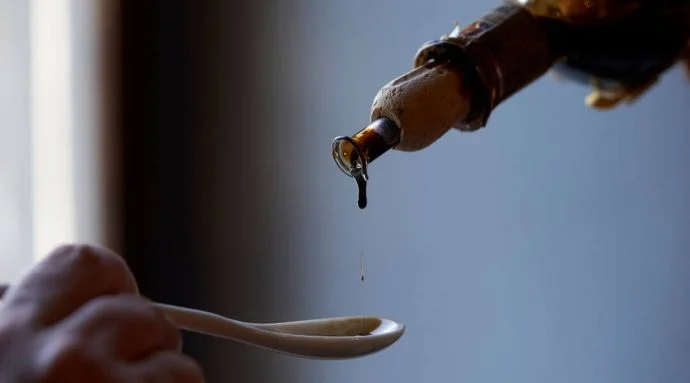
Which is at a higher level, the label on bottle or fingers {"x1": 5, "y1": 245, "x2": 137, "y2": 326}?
the label on bottle

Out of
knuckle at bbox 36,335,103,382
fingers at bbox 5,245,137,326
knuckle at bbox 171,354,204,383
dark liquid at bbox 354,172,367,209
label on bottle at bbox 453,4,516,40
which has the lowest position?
knuckle at bbox 171,354,204,383

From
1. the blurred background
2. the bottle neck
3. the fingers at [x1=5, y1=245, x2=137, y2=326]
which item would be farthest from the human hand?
the blurred background

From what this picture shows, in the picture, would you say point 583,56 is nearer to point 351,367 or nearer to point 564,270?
point 564,270

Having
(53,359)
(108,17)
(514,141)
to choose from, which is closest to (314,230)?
(514,141)

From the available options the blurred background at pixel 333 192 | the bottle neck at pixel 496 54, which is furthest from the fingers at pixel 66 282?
→ the blurred background at pixel 333 192

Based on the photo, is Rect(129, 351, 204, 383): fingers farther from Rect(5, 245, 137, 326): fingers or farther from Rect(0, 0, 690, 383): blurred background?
Rect(0, 0, 690, 383): blurred background

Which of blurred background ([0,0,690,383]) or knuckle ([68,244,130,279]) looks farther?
blurred background ([0,0,690,383])
